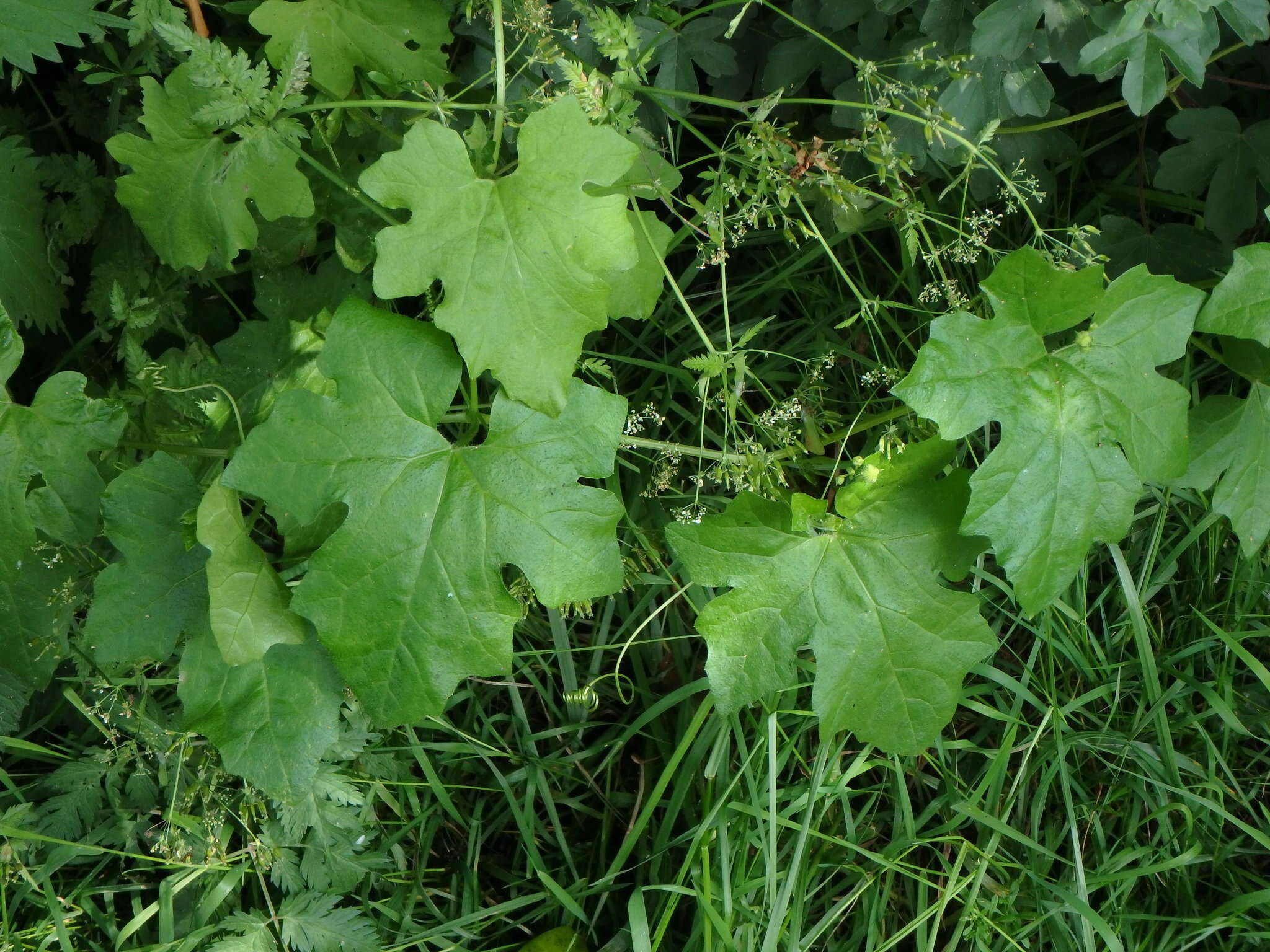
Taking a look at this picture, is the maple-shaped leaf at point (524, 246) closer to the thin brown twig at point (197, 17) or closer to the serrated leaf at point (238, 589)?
the serrated leaf at point (238, 589)

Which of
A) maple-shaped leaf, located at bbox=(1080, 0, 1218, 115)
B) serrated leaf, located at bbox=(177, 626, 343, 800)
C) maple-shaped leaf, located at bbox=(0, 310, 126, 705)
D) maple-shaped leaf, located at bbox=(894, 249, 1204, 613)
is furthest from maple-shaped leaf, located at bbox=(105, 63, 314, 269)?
maple-shaped leaf, located at bbox=(1080, 0, 1218, 115)

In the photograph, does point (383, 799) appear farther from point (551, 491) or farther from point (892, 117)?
point (892, 117)

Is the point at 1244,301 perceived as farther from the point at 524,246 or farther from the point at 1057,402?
the point at 524,246

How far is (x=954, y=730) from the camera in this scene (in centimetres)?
229

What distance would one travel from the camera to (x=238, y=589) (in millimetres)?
1673

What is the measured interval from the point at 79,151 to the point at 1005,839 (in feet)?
7.72

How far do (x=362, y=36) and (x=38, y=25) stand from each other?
1.72ft

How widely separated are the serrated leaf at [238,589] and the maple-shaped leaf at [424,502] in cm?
9

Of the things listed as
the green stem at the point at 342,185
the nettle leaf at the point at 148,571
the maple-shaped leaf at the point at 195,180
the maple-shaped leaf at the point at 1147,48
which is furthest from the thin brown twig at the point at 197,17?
the maple-shaped leaf at the point at 1147,48

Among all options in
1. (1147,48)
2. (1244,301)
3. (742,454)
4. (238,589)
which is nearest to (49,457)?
(238,589)

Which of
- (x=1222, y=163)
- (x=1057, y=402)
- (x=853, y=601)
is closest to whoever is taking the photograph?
(x=1057, y=402)

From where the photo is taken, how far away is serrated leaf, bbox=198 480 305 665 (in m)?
1.63

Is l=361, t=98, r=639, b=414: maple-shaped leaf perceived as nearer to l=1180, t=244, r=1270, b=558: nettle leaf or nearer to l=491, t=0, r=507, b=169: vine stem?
l=491, t=0, r=507, b=169: vine stem

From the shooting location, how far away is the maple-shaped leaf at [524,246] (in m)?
1.56
